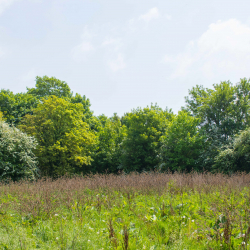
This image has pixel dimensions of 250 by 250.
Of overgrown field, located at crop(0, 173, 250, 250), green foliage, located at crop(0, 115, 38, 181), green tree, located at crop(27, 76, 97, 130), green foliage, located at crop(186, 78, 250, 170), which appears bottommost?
overgrown field, located at crop(0, 173, 250, 250)

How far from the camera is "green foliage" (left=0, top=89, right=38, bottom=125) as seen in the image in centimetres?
2512

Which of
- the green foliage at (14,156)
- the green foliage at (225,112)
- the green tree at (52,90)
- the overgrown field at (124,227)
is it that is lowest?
the overgrown field at (124,227)

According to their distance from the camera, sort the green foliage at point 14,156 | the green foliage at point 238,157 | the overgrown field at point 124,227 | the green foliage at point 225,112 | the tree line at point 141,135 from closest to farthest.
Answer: the overgrown field at point 124,227
the green foliage at point 14,156
the green foliage at point 238,157
the tree line at point 141,135
the green foliage at point 225,112

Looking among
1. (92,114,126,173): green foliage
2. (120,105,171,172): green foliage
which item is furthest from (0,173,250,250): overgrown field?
(92,114,126,173): green foliage

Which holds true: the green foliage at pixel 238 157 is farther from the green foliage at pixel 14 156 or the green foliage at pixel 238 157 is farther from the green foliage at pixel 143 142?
the green foliage at pixel 14 156

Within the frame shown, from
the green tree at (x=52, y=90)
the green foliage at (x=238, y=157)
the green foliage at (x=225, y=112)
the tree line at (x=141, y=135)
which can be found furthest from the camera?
the green tree at (x=52, y=90)

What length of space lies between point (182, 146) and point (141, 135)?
5314 millimetres

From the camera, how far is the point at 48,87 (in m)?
28.6

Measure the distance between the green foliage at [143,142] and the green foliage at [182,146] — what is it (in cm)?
165

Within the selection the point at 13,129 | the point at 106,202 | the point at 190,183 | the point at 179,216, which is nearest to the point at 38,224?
the point at 106,202

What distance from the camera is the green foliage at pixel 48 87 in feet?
93.4

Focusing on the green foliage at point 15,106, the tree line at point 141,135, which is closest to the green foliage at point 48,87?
the tree line at point 141,135

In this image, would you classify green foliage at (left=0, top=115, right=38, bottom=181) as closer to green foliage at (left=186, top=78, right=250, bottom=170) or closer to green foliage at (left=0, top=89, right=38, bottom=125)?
green foliage at (left=0, top=89, right=38, bottom=125)

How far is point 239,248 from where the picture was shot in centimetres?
285
